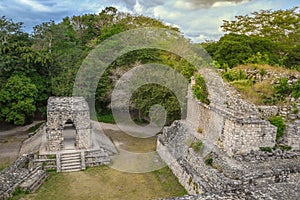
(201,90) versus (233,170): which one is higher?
(201,90)

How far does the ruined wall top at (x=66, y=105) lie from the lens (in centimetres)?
1190

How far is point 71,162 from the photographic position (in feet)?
37.6

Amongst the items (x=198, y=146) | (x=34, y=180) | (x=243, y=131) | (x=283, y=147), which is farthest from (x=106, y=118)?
(x=283, y=147)

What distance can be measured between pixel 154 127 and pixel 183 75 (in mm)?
4313

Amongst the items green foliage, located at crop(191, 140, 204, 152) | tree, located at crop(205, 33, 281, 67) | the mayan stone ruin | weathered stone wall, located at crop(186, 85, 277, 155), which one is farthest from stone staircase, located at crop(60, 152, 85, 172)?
tree, located at crop(205, 33, 281, 67)

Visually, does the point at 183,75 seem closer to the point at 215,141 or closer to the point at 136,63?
the point at 136,63

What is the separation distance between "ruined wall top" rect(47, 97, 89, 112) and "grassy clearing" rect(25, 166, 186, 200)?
9.17ft

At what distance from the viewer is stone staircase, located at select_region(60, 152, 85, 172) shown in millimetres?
11266

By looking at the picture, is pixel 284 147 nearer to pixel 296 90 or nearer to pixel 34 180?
pixel 296 90

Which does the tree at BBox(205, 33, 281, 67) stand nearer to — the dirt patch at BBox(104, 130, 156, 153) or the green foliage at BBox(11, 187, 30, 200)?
the dirt patch at BBox(104, 130, 156, 153)

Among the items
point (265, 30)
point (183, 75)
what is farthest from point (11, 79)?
point (265, 30)

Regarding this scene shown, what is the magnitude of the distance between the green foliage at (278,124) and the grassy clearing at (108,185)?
3.78m

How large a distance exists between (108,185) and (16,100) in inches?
388

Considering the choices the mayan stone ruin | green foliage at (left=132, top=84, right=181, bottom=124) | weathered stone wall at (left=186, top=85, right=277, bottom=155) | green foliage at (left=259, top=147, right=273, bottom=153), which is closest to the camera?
the mayan stone ruin
